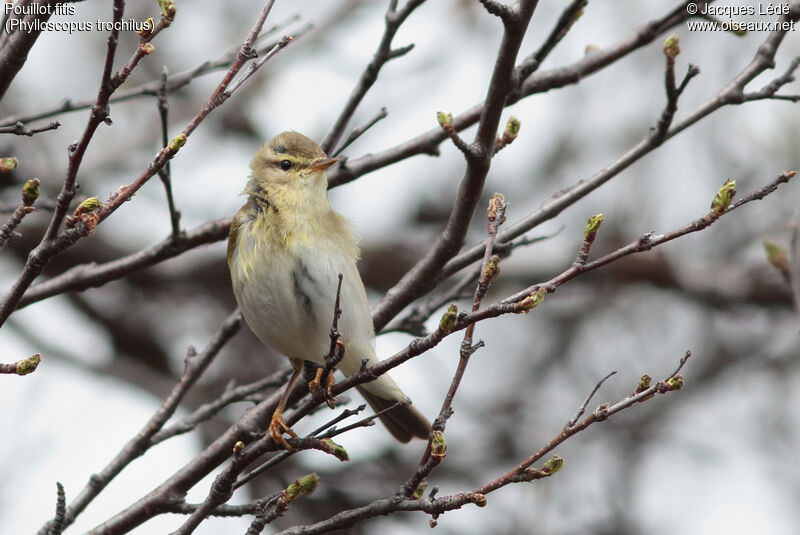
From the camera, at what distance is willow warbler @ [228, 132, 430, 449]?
11.9 ft

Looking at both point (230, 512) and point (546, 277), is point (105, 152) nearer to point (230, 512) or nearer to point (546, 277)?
point (546, 277)

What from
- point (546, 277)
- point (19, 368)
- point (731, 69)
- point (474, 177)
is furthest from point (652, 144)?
point (731, 69)

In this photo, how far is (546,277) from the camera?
7.30m

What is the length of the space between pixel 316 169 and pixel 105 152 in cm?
511

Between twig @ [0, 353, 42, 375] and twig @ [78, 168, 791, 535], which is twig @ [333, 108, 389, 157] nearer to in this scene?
twig @ [78, 168, 791, 535]

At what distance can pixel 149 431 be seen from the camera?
11.3 feet

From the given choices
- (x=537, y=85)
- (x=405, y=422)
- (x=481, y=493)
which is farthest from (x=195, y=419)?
(x=537, y=85)

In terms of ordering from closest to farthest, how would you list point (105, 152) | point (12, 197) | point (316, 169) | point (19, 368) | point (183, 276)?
point (19, 368), point (316, 169), point (12, 197), point (183, 276), point (105, 152)

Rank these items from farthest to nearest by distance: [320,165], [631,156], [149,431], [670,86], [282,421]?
1. [320,165]
2. [149,431]
3. [631,156]
4. [282,421]
5. [670,86]

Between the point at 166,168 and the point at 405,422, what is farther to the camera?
the point at 405,422

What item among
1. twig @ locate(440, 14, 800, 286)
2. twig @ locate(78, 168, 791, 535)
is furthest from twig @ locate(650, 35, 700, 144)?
twig @ locate(78, 168, 791, 535)

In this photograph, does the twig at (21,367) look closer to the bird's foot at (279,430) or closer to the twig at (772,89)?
the bird's foot at (279,430)

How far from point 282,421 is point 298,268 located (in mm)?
797

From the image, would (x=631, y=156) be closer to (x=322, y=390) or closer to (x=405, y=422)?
(x=322, y=390)
